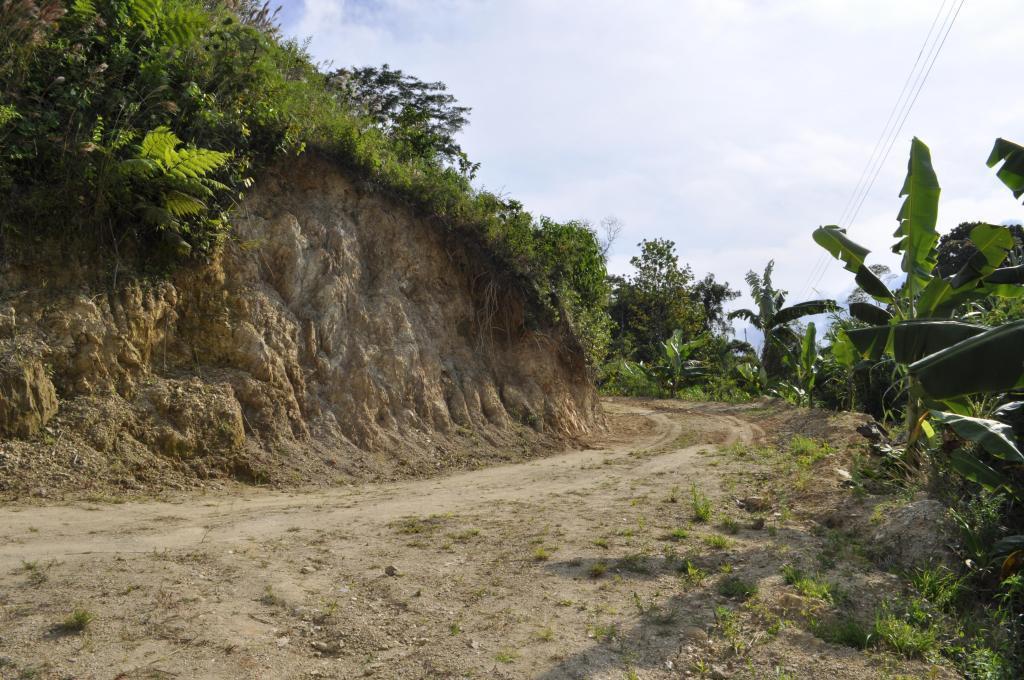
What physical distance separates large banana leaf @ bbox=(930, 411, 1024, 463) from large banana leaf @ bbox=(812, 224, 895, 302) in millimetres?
2962

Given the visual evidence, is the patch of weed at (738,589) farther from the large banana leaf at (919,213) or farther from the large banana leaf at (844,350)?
the large banana leaf at (844,350)

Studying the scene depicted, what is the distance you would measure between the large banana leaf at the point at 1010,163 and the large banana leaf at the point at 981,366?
2023 mm

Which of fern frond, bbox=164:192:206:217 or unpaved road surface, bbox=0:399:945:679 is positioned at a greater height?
fern frond, bbox=164:192:206:217

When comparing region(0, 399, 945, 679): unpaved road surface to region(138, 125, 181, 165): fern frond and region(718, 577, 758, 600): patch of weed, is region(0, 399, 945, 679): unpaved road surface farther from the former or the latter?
region(138, 125, 181, 165): fern frond

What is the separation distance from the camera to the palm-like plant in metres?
24.8

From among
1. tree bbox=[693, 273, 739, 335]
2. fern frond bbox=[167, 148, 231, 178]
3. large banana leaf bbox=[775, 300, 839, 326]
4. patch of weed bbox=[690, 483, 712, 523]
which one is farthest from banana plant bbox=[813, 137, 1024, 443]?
tree bbox=[693, 273, 739, 335]

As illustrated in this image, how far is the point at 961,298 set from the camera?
26.4 feet

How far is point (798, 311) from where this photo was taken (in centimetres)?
2439

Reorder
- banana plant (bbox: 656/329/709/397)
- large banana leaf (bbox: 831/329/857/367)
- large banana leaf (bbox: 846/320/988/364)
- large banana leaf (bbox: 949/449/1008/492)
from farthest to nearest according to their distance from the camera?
banana plant (bbox: 656/329/709/397)
large banana leaf (bbox: 831/329/857/367)
large banana leaf (bbox: 846/320/988/364)
large banana leaf (bbox: 949/449/1008/492)

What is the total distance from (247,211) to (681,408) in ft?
50.6

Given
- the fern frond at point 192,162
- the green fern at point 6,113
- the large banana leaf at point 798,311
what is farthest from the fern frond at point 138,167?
the large banana leaf at point 798,311

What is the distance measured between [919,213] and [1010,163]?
1546 millimetres

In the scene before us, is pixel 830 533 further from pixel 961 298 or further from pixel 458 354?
pixel 458 354

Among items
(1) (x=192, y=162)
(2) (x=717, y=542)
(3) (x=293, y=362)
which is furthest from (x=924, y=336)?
(1) (x=192, y=162)
